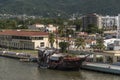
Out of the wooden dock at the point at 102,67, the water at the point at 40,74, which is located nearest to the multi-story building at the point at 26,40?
the water at the point at 40,74

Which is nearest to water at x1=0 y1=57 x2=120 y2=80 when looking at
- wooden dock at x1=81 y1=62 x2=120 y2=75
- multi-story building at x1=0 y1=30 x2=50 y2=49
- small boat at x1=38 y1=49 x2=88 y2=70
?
wooden dock at x1=81 y1=62 x2=120 y2=75

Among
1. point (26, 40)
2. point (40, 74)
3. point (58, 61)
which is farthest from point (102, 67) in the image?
point (26, 40)

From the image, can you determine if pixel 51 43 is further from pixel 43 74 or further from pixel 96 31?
pixel 96 31

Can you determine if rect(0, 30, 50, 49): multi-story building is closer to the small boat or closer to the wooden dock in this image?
the small boat

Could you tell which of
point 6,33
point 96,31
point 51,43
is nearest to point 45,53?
point 51,43

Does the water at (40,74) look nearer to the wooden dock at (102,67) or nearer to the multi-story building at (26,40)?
the wooden dock at (102,67)

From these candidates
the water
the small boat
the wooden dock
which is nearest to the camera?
the water
